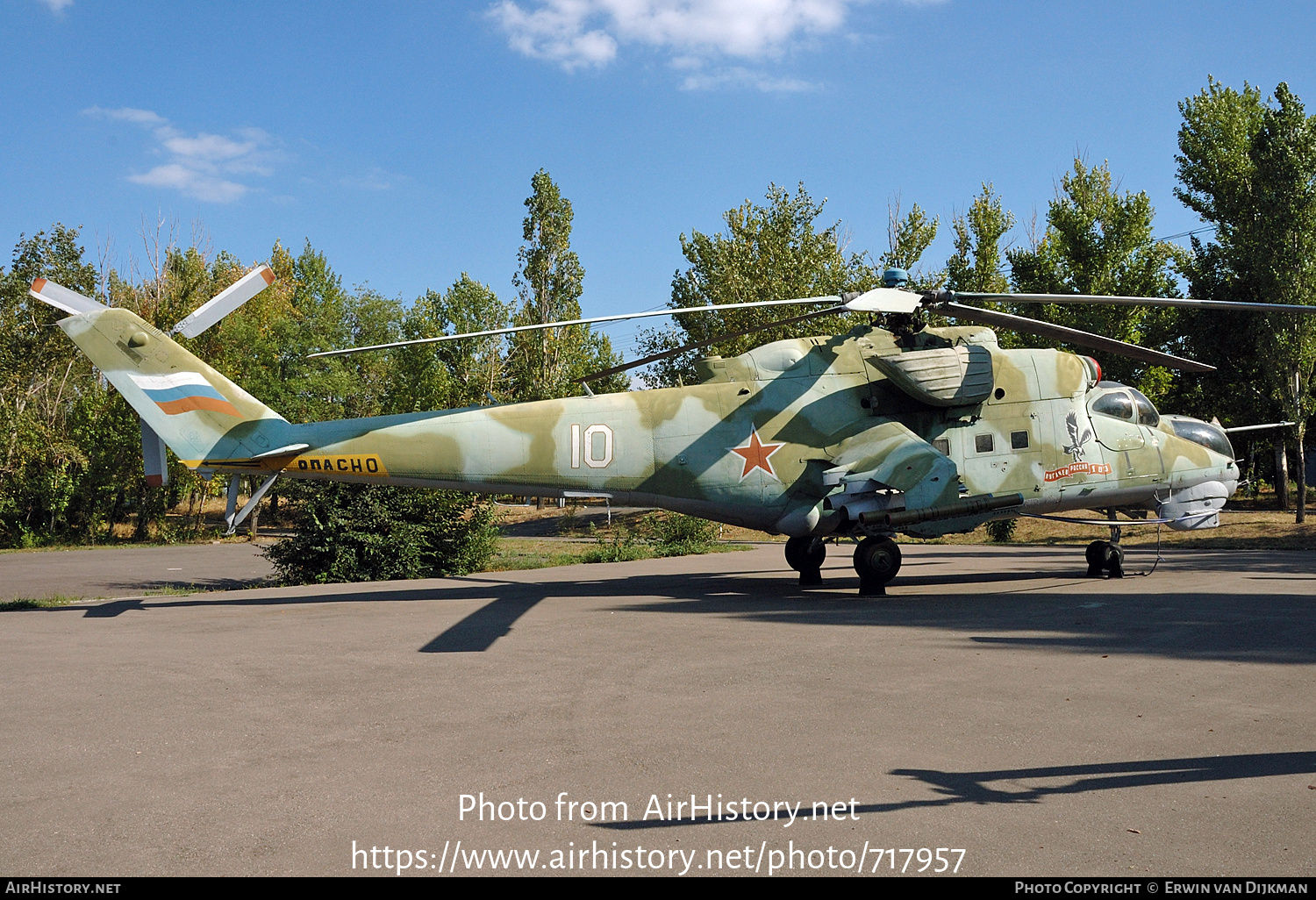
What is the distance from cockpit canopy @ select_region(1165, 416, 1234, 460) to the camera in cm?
1470

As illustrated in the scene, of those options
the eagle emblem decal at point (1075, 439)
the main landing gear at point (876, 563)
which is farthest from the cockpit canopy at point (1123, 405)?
the main landing gear at point (876, 563)

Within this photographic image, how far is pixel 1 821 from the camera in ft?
15.1

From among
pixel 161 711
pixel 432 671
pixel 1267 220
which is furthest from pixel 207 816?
pixel 1267 220

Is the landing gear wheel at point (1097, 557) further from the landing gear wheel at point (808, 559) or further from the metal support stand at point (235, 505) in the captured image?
the metal support stand at point (235, 505)

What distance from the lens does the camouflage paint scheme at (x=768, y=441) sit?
1262 centimetres

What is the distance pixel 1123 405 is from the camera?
14.2 metres

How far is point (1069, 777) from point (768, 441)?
28.5 ft

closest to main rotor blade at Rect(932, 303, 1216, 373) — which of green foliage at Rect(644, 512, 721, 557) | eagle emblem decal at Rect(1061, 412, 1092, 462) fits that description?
eagle emblem decal at Rect(1061, 412, 1092, 462)

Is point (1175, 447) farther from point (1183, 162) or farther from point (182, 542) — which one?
point (182, 542)

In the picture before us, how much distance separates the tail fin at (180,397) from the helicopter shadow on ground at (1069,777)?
10002mm

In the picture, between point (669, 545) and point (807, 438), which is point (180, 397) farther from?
point (669, 545)

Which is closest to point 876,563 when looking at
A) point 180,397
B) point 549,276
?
point 180,397

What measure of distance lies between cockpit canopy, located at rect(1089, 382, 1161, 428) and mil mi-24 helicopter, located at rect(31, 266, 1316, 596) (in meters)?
0.04

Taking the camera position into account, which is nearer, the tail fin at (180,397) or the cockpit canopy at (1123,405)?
the tail fin at (180,397)
